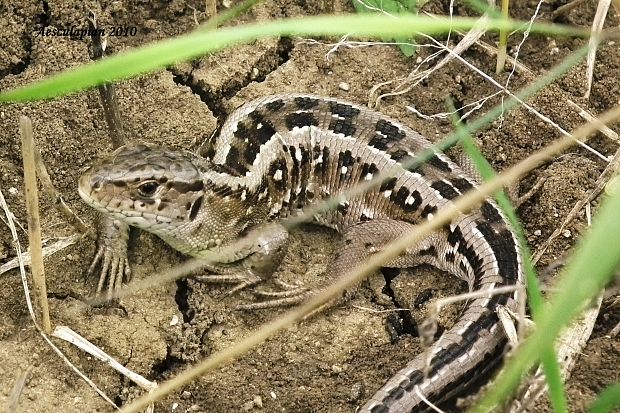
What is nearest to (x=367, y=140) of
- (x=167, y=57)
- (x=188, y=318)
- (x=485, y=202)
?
(x=485, y=202)

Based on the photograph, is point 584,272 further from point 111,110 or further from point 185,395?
point 111,110

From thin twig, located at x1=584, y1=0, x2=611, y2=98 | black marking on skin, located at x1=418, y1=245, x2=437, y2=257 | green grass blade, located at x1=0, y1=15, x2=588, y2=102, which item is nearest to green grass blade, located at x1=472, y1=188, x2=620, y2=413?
green grass blade, located at x1=0, y1=15, x2=588, y2=102

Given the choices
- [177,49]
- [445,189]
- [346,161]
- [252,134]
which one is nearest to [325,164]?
[346,161]

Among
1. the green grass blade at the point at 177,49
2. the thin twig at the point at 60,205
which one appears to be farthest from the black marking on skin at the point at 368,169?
the green grass blade at the point at 177,49

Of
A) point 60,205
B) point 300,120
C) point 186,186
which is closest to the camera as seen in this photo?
point 60,205

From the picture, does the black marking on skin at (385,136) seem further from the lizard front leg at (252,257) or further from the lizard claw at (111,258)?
the lizard claw at (111,258)
